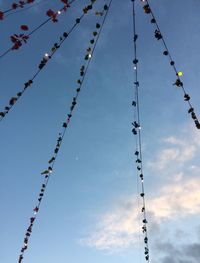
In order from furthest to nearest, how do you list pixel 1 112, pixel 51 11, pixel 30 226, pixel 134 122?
1. pixel 30 226
2. pixel 134 122
3. pixel 1 112
4. pixel 51 11

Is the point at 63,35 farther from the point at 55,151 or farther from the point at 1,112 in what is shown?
the point at 55,151

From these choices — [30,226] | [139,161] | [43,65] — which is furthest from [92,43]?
[30,226]

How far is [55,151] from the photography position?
1546cm

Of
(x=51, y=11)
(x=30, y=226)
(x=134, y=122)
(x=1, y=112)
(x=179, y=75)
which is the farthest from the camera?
(x=30, y=226)

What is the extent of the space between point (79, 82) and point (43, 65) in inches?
66.0

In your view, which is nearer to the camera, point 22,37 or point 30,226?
point 22,37

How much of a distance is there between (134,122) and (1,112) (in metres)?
5.29

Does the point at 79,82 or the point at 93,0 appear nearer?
the point at 93,0

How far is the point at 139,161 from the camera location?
15836 mm

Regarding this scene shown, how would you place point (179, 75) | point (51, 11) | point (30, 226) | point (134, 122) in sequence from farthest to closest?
1. point (30, 226)
2. point (134, 122)
3. point (179, 75)
4. point (51, 11)

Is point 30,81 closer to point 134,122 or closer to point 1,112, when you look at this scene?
point 1,112

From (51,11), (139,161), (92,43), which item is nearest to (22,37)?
(51,11)

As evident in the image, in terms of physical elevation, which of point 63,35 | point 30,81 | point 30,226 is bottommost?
point 30,226

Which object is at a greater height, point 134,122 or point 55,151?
point 134,122
